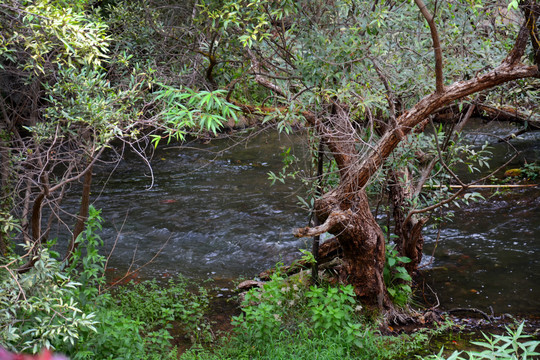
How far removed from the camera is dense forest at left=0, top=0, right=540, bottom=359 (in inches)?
159

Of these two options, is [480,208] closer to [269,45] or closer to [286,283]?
[286,283]

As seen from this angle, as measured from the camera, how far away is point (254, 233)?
8.83 meters

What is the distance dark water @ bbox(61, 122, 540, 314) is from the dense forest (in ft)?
2.75

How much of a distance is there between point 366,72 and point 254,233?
4.64 meters

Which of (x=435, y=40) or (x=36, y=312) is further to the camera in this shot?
(x=435, y=40)

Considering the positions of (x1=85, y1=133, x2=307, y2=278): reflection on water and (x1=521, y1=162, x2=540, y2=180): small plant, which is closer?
(x1=85, y1=133, x2=307, y2=278): reflection on water

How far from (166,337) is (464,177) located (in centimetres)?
820

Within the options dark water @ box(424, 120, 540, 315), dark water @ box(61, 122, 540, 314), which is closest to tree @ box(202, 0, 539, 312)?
dark water @ box(61, 122, 540, 314)

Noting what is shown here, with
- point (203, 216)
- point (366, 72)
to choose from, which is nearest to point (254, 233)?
point (203, 216)

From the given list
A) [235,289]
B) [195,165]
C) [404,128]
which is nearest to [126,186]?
[195,165]

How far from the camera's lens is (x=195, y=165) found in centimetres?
1297

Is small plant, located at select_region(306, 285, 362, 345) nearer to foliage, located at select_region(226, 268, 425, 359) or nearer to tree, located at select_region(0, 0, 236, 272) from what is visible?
foliage, located at select_region(226, 268, 425, 359)

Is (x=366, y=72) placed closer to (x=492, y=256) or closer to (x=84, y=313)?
(x=84, y=313)

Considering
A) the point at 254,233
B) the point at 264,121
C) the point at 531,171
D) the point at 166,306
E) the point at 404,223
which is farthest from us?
the point at 531,171
